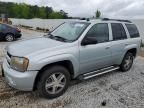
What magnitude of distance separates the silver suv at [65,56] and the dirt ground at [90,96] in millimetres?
279

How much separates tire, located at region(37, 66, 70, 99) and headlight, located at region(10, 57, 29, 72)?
0.44 meters

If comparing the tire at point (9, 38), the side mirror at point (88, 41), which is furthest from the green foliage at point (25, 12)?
the side mirror at point (88, 41)

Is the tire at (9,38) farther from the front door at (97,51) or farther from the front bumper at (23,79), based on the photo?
the front bumper at (23,79)

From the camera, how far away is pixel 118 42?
5547mm

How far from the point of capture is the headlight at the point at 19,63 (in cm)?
375

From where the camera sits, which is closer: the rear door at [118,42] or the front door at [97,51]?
the front door at [97,51]

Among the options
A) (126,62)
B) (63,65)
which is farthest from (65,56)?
(126,62)

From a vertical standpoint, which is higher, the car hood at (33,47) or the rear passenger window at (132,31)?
the rear passenger window at (132,31)

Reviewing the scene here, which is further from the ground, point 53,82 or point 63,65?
point 63,65

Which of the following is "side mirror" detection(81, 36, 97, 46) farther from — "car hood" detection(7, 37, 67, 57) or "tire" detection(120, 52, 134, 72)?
"tire" detection(120, 52, 134, 72)

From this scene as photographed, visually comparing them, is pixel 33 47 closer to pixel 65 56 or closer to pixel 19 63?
pixel 19 63

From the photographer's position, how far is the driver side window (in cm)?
484

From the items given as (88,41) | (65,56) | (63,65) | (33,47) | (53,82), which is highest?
(88,41)

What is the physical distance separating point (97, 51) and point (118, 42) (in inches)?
40.6
